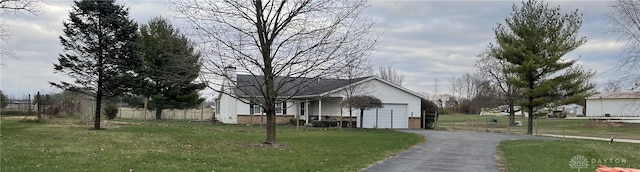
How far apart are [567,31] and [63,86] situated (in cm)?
2697

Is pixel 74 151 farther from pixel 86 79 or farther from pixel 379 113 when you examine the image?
pixel 379 113

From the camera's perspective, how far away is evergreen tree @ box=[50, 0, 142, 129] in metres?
24.1

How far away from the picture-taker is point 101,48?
79.5 ft

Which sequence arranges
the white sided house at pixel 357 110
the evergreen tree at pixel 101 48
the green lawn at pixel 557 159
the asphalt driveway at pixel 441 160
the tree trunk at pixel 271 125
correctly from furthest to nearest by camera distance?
the white sided house at pixel 357 110 < the evergreen tree at pixel 101 48 < the tree trunk at pixel 271 125 < the green lawn at pixel 557 159 < the asphalt driveway at pixel 441 160

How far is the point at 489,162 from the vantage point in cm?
1414

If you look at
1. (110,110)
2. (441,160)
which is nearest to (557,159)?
(441,160)

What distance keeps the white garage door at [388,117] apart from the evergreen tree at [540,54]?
708 centimetres

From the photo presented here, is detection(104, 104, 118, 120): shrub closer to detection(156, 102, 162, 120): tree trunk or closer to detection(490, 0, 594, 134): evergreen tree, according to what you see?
detection(156, 102, 162, 120): tree trunk

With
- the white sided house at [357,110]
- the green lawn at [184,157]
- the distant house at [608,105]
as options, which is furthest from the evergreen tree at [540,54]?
the distant house at [608,105]

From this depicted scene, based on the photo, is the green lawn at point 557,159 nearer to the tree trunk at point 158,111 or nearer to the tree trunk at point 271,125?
the tree trunk at point 271,125

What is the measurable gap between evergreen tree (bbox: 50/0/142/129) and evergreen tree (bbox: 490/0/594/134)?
2109cm

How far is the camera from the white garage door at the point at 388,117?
35281mm

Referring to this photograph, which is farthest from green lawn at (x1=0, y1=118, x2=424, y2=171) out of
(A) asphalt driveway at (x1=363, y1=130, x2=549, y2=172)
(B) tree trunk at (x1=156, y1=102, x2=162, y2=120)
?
(B) tree trunk at (x1=156, y1=102, x2=162, y2=120)

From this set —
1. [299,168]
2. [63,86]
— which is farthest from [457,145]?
[63,86]
